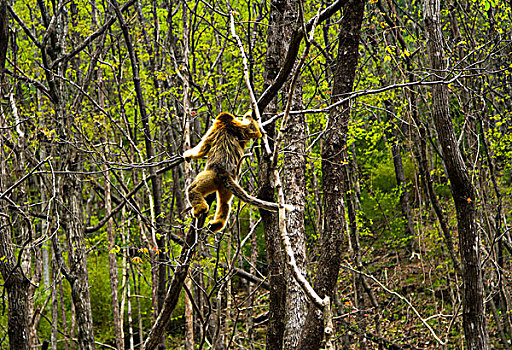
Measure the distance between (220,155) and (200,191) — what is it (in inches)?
14.6

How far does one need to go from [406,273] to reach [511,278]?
8.71 feet

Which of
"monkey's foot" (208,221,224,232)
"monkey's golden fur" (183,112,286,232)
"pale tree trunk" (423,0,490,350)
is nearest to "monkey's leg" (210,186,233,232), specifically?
"monkey's foot" (208,221,224,232)

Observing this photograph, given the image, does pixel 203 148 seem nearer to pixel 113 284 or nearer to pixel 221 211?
pixel 221 211

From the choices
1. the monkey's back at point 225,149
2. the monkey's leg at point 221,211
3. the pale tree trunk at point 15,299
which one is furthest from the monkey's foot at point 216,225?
the pale tree trunk at point 15,299

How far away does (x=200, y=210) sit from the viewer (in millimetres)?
4434

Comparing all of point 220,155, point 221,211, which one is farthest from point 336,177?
point 220,155

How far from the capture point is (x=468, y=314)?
5629 millimetres

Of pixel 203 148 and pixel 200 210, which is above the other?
pixel 203 148

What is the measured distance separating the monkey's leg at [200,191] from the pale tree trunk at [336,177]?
1.33 metres

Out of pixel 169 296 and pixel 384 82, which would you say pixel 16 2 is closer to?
pixel 384 82

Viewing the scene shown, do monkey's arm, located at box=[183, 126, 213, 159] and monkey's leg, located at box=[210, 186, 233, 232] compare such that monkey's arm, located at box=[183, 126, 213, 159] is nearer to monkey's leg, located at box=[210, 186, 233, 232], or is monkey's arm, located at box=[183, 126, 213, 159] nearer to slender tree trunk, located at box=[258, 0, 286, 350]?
monkey's leg, located at box=[210, 186, 233, 232]

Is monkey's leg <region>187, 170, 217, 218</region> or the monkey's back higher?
the monkey's back

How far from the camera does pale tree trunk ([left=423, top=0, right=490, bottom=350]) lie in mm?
5555

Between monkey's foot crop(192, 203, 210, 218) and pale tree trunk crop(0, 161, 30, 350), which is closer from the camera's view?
monkey's foot crop(192, 203, 210, 218)
